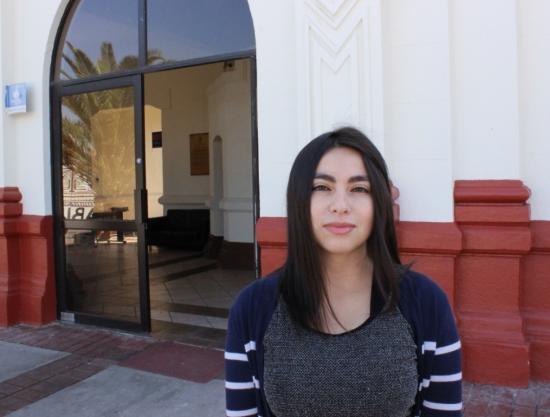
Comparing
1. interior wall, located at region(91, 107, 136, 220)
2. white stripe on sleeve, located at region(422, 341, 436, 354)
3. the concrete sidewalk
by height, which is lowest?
the concrete sidewalk

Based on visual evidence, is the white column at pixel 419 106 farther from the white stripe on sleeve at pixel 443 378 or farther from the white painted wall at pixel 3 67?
the white painted wall at pixel 3 67

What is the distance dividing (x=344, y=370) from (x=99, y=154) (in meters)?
4.67

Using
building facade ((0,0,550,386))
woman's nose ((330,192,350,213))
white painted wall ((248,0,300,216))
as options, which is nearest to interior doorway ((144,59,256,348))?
building facade ((0,0,550,386))

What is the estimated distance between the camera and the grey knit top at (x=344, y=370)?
1.28m

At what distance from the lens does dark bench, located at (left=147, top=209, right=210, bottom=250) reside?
34.1 feet

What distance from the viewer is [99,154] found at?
5.38 m

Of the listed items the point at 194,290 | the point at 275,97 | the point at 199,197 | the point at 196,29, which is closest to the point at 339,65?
the point at 275,97

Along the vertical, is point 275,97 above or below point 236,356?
above

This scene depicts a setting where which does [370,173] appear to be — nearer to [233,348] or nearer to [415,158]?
[233,348]

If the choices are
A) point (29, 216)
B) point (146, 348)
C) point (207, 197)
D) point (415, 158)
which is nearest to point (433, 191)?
point (415, 158)

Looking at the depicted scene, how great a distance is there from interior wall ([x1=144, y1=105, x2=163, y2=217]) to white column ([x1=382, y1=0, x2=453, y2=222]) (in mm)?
8353

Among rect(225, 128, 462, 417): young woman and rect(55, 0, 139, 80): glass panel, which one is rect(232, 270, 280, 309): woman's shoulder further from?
rect(55, 0, 139, 80): glass panel

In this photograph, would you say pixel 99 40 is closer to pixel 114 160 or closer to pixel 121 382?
pixel 114 160

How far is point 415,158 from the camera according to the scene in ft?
11.8
